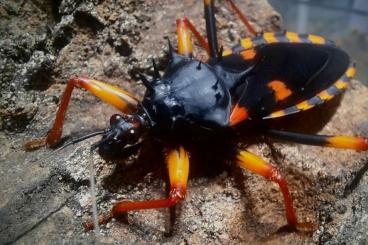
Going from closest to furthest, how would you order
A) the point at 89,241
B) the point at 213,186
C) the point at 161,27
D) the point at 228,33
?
1. the point at 89,241
2. the point at 213,186
3. the point at 161,27
4. the point at 228,33

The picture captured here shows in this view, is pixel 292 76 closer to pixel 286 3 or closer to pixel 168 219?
pixel 168 219

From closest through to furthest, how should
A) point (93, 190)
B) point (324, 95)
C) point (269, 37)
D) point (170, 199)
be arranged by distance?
point (93, 190)
point (170, 199)
point (324, 95)
point (269, 37)

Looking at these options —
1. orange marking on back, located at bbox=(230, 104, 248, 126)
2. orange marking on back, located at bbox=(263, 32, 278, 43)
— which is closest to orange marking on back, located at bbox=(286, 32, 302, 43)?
orange marking on back, located at bbox=(263, 32, 278, 43)

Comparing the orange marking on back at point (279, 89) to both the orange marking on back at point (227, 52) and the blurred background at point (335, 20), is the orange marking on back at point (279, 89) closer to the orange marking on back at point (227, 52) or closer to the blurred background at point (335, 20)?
the orange marking on back at point (227, 52)

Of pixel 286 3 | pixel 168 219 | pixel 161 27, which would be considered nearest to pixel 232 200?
pixel 168 219

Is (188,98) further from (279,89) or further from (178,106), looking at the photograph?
(279,89)

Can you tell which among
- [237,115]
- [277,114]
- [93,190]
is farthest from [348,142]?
[93,190]

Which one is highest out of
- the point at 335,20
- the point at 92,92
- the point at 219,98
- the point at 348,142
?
the point at 92,92
